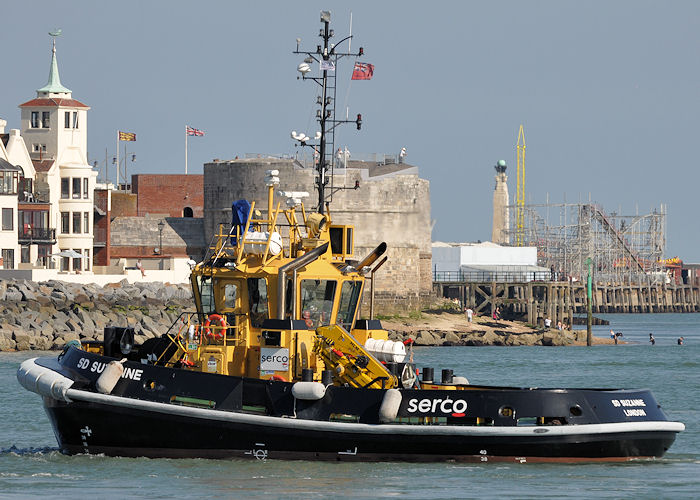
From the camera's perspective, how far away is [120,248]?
68500 mm

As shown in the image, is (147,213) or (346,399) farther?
(147,213)

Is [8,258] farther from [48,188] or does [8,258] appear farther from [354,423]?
[354,423]

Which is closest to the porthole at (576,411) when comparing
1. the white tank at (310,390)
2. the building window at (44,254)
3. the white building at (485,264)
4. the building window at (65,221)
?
the white tank at (310,390)

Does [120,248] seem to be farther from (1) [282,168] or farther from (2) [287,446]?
(2) [287,446]

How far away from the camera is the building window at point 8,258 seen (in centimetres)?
5850

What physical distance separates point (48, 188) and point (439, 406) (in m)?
47.0

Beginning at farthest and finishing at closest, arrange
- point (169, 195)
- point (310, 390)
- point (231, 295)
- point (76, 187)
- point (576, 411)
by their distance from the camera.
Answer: point (169, 195), point (76, 187), point (231, 295), point (310, 390), point (576, 411)

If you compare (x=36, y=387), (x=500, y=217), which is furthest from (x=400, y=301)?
(x=500, y=217)

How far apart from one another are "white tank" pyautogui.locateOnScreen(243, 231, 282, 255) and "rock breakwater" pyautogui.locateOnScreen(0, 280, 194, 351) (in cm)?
2333

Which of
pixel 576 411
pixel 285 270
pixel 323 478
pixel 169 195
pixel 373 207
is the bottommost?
pixel 323 478

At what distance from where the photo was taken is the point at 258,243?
19.2m

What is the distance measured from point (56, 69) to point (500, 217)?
8859 cm

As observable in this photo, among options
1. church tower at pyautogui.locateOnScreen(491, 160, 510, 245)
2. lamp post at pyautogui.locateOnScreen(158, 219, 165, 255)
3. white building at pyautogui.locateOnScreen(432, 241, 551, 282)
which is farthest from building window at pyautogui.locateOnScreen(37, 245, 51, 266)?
church tower at pyautogui.locateOnScreen(491, 160, 510, 245)

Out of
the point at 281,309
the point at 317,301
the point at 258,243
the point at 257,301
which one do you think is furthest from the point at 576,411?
the point at 258,243
